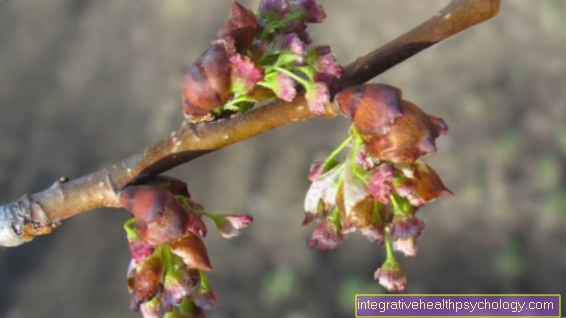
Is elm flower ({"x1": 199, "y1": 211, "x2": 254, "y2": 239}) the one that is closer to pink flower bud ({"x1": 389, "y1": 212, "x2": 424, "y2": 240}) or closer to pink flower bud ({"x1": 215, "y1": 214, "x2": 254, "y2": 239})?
pink flower bud ({"x1": 215, "y1": 214, "x2": 254, "y2": 239})

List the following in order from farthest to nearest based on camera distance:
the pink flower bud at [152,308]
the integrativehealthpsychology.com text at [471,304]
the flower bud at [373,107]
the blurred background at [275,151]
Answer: the blurred background at [275,151] < the integrativehealthpsychology.com text at [471,304] < the pink flower bud at [152,308] < the flower bud at [373,107]

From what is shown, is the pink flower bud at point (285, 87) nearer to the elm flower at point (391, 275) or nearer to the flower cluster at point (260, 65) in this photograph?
the flower cluster at point (260, 65)

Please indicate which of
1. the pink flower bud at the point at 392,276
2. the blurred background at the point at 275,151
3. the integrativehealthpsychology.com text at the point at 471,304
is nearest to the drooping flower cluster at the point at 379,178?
the pink flower bud at the point at 392,276

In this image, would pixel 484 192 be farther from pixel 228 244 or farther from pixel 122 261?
pixel 122 261

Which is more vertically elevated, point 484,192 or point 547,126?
point 547,126

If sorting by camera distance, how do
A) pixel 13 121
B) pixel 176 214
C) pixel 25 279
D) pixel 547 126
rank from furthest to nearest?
pixel 547 126 → pixel 13 121 → pixel 25 279 → pixel 176 214

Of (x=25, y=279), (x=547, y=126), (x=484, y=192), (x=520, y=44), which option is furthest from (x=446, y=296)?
(x=25, y=279)

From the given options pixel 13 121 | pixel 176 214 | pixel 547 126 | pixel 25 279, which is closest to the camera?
pixel 176 214
